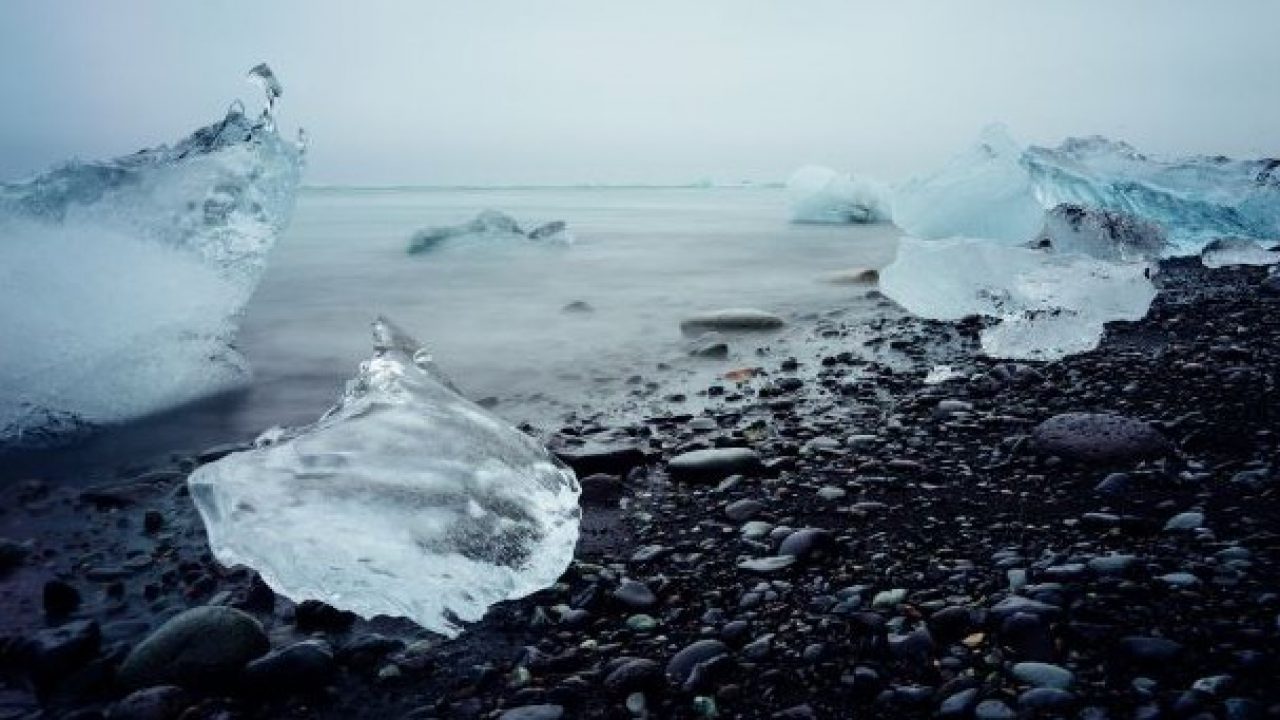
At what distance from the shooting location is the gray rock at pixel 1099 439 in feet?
9.80

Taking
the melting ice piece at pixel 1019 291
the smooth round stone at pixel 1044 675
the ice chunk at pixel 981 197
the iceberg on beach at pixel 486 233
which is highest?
the ice chunk at pixel 981 197

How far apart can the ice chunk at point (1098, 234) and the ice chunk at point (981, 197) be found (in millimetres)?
783

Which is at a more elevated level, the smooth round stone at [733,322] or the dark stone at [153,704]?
the smooth round stone at [733,322]

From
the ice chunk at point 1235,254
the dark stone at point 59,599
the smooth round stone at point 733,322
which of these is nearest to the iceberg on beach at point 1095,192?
the ice chunk at point 1235,254

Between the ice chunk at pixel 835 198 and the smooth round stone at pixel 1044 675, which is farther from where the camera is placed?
the ice chunk at pixel 835 198

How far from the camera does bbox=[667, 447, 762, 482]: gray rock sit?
3230 millimetres

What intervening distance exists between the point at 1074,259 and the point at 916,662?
5635 millimetres

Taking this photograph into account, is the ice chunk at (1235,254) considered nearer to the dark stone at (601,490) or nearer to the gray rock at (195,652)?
the dark stone at (601,490)

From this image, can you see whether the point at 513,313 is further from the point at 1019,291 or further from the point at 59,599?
the point at 59,599

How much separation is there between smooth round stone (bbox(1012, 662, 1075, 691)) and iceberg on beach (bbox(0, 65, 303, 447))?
4.54 meters

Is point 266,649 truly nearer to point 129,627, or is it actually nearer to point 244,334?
point 129,627

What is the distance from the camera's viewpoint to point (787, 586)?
2281mm

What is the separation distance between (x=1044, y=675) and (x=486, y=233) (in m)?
14.2

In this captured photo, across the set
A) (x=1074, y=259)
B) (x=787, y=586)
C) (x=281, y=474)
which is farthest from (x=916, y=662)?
(x=1074, y=259)
